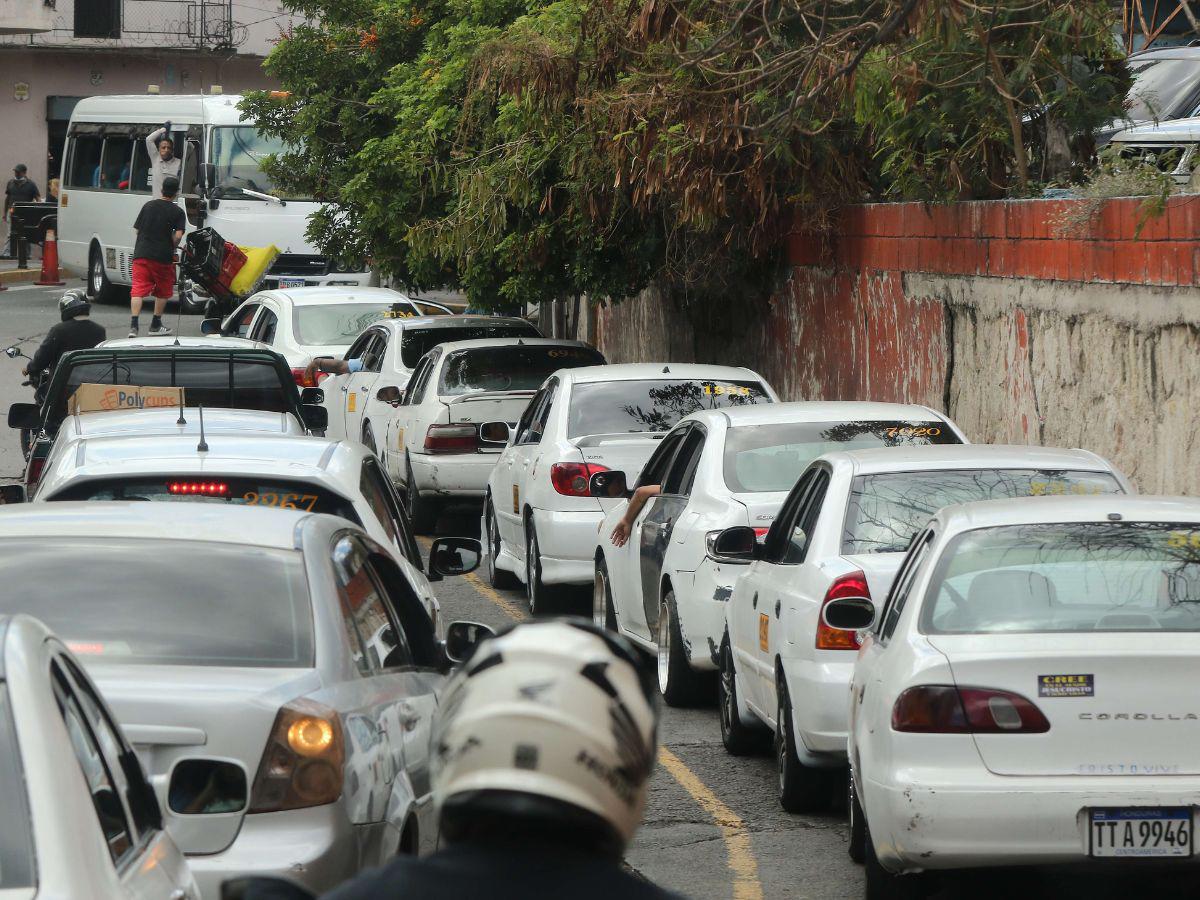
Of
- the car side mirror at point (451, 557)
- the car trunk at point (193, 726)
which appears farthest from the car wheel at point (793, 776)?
the car trunk at point (193, 726)

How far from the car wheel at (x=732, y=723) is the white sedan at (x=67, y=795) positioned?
550cm

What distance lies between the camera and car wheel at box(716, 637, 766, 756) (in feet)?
30.7

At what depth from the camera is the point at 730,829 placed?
317 inches

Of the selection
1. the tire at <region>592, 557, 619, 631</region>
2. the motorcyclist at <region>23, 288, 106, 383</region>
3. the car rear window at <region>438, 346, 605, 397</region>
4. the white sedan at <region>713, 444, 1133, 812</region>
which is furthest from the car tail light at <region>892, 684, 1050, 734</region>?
the motorcyclist at <region>23, 288, 106, 383</region>

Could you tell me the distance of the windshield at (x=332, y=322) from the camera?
2327 centimetres

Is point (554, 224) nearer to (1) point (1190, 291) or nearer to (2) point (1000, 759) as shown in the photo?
(1) point (1190, 291)

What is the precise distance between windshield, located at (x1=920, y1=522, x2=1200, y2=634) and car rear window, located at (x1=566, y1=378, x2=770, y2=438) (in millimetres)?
6790

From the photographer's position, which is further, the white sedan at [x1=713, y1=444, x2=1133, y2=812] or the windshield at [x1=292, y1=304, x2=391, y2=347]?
the windshield at [x1=292, y1=304, x2=391, y2=347]

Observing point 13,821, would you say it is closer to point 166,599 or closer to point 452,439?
point 166,599

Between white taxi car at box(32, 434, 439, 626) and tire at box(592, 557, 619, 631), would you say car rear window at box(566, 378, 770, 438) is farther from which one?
white taxi car at box(32, 434, 439, 626)

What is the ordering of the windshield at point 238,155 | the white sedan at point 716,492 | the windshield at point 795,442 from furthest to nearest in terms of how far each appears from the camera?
1. the windshield at point 238,155
2. the windshield at point 795,442
3. the white sedan at point 716,492

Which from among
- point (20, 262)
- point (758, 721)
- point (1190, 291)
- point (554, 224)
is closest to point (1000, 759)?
point (758, 721)

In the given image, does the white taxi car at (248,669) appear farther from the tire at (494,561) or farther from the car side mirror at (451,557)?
the tire at (494,561)

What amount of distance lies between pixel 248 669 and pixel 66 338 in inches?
519
